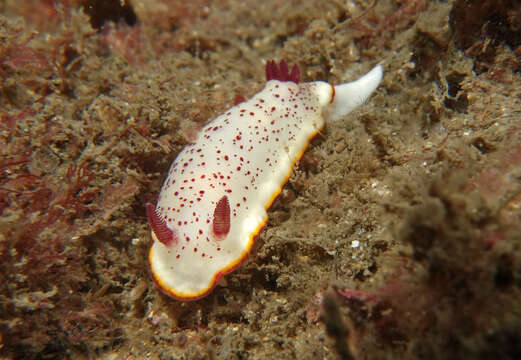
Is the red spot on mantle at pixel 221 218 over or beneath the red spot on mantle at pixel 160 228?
beneath

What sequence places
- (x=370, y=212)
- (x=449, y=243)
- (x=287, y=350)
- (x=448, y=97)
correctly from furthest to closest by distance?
(x=448, y=97) < (x=370, y=212) < (x=287, y=350) < (x=449, y=243)

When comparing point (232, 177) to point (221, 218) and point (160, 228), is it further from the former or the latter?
point (160, 228)

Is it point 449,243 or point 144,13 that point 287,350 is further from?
point 144,13

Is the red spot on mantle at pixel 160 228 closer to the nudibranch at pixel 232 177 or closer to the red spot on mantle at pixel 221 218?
the nudibranch at pixel 232 177

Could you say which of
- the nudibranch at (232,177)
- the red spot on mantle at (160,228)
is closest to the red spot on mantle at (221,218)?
the nudibranch at (232,177)

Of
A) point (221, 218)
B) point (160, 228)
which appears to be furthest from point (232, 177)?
point (160, 228)

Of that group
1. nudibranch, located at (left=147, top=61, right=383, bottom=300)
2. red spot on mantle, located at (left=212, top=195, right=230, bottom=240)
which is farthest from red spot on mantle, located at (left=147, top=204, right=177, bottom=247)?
red spot on mantle, located at (left=212, top=195, right=230, bottom=240)

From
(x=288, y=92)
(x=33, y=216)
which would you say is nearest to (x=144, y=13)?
(x=288, y=92)

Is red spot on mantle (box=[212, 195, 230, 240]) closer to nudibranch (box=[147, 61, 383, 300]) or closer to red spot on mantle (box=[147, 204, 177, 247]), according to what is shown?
nudibranch (box=[147, 61, 383, 300])
